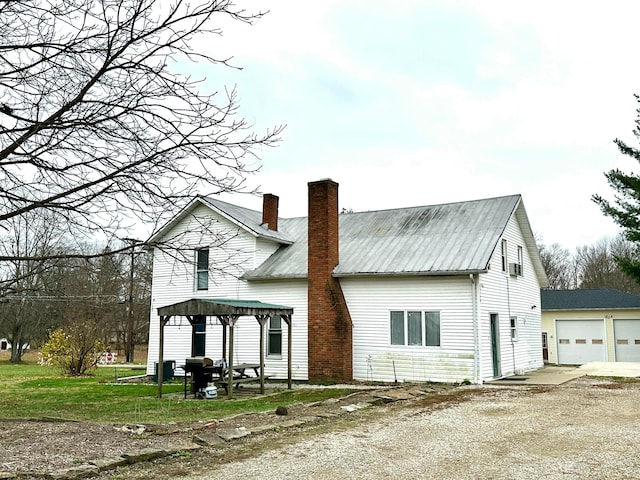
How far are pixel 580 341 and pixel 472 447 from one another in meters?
24.8

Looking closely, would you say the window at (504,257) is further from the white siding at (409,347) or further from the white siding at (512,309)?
the white siding at (409,347)

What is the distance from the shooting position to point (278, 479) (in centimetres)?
682

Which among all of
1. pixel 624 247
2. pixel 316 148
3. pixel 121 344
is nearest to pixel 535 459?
pixel 316 148

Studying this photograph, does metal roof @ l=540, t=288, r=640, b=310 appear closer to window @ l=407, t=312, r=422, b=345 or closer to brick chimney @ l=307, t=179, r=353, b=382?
window @ l=407, t=312, r=422, b=345

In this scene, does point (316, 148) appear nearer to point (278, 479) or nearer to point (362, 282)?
point (278, 479)

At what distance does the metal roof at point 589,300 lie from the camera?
2994cm

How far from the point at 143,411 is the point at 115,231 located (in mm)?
6800

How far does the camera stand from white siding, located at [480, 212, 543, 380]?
18578mm

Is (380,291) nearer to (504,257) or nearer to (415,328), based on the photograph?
(415,328)

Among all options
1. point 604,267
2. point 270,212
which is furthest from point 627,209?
point 604,267

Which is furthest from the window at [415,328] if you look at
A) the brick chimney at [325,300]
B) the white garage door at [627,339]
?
the white garage door at [627,339]

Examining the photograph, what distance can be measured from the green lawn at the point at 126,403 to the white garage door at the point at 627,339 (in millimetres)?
19224

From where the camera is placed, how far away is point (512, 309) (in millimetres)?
Result: 21094

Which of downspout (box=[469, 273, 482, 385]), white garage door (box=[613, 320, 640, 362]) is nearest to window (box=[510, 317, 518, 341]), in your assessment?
downspout (box=[469, 273, 482, 385])
